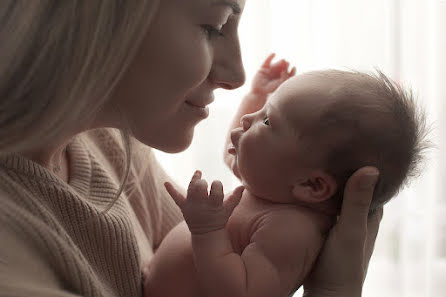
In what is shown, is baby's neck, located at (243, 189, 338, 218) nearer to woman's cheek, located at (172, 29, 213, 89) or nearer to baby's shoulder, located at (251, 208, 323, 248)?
baby's shoulder, located at (251, 208, 323, 248)

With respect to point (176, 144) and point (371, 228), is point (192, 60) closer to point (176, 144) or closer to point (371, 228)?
point (176, 144)

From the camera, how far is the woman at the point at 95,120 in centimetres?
81

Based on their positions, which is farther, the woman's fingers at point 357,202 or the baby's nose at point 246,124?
the baby's nose at point 246,124

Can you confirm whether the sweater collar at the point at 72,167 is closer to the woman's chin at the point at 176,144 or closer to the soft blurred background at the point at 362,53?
the woman's chin at the point at 176,144

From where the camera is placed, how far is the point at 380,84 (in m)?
0.96

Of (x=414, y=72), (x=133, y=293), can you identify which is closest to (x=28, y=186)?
(x=133, y=293)

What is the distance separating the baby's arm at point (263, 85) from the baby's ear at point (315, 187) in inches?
11.0

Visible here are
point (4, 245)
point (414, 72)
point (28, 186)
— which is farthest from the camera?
point (414, 72)

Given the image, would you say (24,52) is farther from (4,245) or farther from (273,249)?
(273,249)

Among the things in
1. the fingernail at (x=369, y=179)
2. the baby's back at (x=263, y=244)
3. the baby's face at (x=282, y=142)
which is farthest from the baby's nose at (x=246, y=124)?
the fingernail at (x=369, y=179)

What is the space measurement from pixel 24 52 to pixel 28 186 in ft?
0.67

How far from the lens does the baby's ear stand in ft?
3.12

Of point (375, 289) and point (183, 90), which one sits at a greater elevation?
point (183, 90)

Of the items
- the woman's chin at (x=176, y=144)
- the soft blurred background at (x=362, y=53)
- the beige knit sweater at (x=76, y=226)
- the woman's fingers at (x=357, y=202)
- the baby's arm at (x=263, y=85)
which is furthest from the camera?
the soft blurred background at (x=362, y=53)
